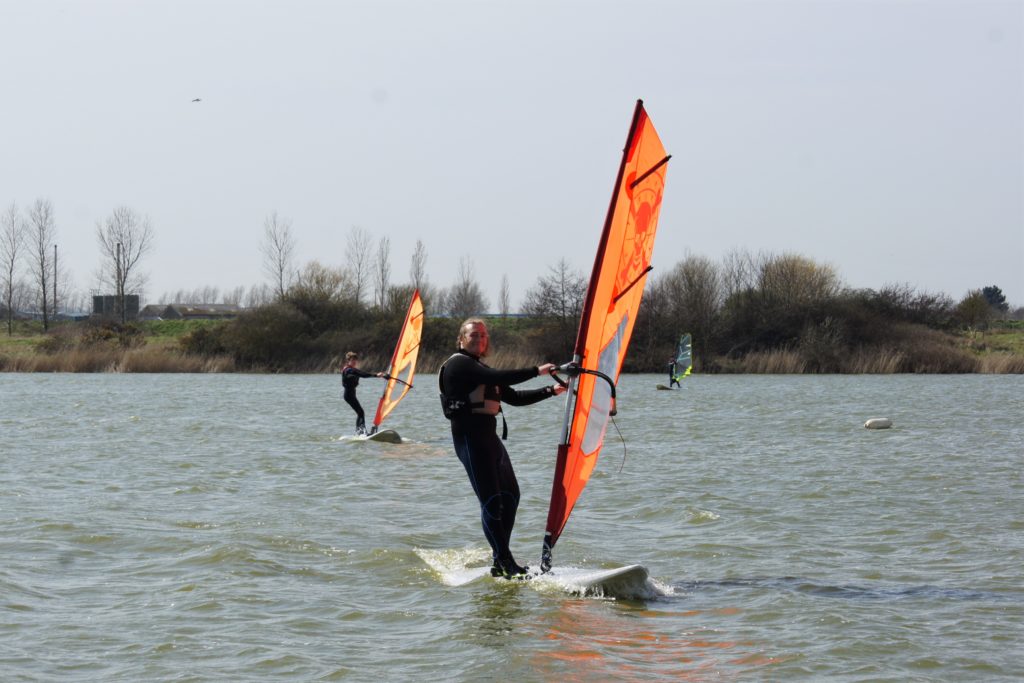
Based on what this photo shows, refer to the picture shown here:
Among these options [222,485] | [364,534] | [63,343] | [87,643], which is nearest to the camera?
[87,643]

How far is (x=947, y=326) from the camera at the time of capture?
47500 mm

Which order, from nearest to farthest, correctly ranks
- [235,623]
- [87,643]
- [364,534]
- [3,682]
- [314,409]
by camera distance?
1. [3,682]
2. [87,643]
3. [235,623]
4. [364,534]
5. [314,409]

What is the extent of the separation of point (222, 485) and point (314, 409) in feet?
44.0

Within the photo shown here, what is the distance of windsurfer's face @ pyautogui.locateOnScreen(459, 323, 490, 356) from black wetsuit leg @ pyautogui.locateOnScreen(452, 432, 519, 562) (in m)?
0.43

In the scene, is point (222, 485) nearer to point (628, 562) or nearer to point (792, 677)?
point (628, 562)

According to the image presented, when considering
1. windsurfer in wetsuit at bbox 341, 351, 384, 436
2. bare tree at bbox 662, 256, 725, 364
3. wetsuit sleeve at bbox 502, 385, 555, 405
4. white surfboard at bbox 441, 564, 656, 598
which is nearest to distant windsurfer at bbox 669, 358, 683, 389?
bare tree at bbox 662, 256, 725, 364

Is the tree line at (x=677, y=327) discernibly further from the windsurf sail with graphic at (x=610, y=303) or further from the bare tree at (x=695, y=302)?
the windsurf sail with graphic at (x=610, y=303)

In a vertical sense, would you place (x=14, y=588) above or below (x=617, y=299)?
below

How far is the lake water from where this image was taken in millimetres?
5309

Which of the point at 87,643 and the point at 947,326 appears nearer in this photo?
the point at 87,643

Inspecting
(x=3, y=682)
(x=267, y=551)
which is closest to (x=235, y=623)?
(x=3, y=682)

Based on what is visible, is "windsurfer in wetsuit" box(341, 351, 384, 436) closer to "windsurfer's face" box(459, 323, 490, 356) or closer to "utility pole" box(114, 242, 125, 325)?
"windsurfer's face" box(459, 323, 490, 356)

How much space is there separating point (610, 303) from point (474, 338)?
0.72 m

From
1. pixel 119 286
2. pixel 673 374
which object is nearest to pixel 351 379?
pixel 673 374
